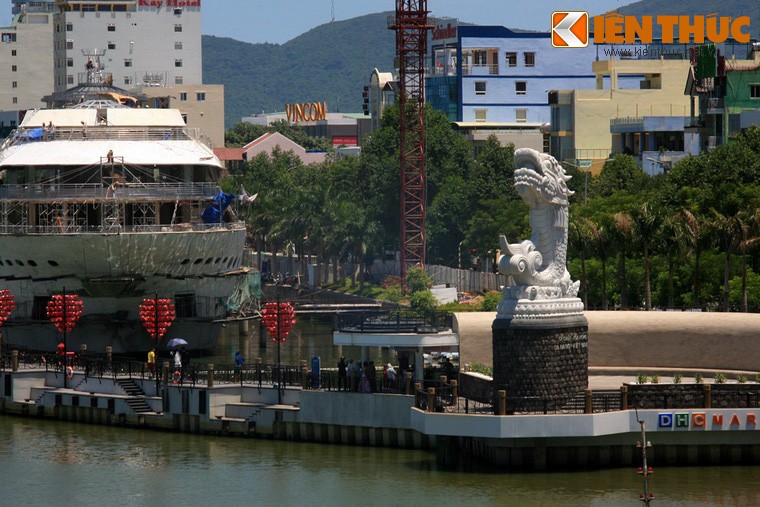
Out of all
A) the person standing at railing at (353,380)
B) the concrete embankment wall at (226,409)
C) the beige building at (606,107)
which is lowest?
the concrete embankment wall at (226,409)

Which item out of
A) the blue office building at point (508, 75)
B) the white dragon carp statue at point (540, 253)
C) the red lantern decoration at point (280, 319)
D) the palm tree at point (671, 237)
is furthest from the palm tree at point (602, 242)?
the blue office building at point (508, 75)

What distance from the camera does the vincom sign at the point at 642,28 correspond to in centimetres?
15338

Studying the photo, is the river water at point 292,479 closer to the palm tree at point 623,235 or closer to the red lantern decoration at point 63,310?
the red lantern decoration at point 63,310

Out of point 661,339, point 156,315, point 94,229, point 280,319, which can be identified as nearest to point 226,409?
point 280,319

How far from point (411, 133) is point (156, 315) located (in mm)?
63153

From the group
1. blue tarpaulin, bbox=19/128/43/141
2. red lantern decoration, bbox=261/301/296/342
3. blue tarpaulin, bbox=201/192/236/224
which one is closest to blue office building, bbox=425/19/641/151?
blue tarpaulin, bbox=201/192/236/224

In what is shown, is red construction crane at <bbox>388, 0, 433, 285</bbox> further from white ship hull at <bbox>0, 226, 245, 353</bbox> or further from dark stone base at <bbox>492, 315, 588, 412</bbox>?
dark stone base at <bbox>492, 315, 588, 412</bbox>

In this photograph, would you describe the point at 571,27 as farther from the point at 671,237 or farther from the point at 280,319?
the point at 280,319

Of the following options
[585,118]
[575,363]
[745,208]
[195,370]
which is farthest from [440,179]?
[575,363]

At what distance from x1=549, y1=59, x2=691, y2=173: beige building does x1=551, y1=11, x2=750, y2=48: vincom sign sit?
452cm

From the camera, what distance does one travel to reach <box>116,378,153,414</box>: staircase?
254ft

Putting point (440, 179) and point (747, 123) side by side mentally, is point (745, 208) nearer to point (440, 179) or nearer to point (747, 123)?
point (747, 123)

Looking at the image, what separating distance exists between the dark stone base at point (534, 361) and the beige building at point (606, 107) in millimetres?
82916

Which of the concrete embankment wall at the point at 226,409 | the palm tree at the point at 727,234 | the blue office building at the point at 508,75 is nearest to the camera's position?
the concrete embankment wall at the point at 226,409
